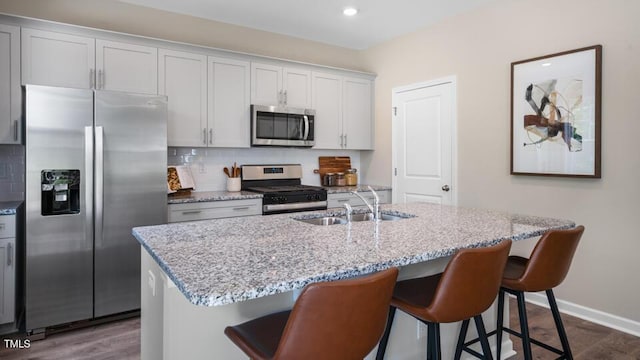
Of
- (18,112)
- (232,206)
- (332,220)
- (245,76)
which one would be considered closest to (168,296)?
(332,220)

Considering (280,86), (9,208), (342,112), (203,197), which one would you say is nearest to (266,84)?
(280,86)

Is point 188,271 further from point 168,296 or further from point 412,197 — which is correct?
point 412,197

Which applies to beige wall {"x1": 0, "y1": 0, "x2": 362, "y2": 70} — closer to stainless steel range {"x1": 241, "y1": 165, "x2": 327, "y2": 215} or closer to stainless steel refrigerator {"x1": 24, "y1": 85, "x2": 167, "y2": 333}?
stainless steel refrigerator {"x1": 24, "y1": 85, "x2": 167, "y2": 333}

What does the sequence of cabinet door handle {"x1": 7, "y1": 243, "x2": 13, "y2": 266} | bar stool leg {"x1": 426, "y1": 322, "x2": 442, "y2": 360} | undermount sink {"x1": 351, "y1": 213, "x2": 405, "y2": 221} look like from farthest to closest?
cabinet door handle {"x1": 7, "y1": 243, "x2": 13, "y2": 266}
undermount sink {"x1": 351, "y1": 213, "x2": 405, "y2": 221}
bar stool leg {"x1": 426, "y1": 322, "x2": 442, "y2": 360}

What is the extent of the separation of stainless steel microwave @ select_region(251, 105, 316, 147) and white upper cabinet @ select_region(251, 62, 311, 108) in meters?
0.12

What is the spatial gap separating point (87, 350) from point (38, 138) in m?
1.45

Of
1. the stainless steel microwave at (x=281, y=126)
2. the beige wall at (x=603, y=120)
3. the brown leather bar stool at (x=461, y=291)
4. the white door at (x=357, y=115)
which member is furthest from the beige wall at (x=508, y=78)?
the brown leather bar stool at (x=461, y=291)

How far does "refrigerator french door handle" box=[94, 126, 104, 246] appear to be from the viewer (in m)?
2.84

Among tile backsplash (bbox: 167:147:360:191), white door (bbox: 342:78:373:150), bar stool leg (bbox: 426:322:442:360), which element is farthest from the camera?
white door (bbox: 342:78:373:150)

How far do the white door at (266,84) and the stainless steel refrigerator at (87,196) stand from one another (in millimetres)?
1100

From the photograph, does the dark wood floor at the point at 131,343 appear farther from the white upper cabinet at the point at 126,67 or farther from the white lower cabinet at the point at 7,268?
the white upper cabinet at the point at 126,67

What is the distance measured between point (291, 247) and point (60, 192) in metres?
2.11

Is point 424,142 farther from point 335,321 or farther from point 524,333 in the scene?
point 335,321

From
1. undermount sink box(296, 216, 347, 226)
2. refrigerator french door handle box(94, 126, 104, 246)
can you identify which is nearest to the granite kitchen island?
undermount sink box(296, 216, 347, 226)
